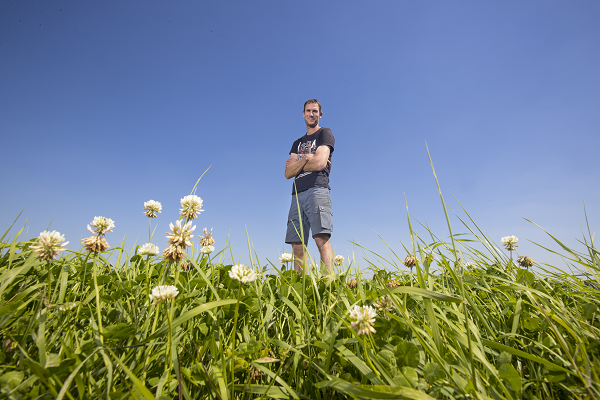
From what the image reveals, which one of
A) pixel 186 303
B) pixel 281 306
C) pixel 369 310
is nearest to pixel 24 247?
pixel 186 303

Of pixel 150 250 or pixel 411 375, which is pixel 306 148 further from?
pixel 411 375

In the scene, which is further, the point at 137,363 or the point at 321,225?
the point at 321,225

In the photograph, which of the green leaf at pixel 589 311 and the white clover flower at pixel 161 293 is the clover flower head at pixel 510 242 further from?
the white clover flower at pixel 161 293

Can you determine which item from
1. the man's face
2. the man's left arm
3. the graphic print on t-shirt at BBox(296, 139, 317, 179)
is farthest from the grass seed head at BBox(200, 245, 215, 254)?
the man's face

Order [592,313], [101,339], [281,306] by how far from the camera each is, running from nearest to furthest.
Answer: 1. [101,339]
2. [592,313]
3. [281,306]

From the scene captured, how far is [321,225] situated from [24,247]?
410 centimetres

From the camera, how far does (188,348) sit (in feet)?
5.13

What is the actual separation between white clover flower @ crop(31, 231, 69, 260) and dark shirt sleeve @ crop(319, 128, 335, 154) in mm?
4968

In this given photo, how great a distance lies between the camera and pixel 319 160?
5.70 meters

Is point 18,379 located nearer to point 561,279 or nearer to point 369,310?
point 369,310

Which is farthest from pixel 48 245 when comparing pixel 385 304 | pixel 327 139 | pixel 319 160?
pixel 327 139

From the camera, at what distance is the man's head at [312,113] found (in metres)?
6.67

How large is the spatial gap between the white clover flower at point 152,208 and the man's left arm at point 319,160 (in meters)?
3.75

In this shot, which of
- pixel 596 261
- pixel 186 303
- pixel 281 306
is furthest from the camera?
pixel 596 261
